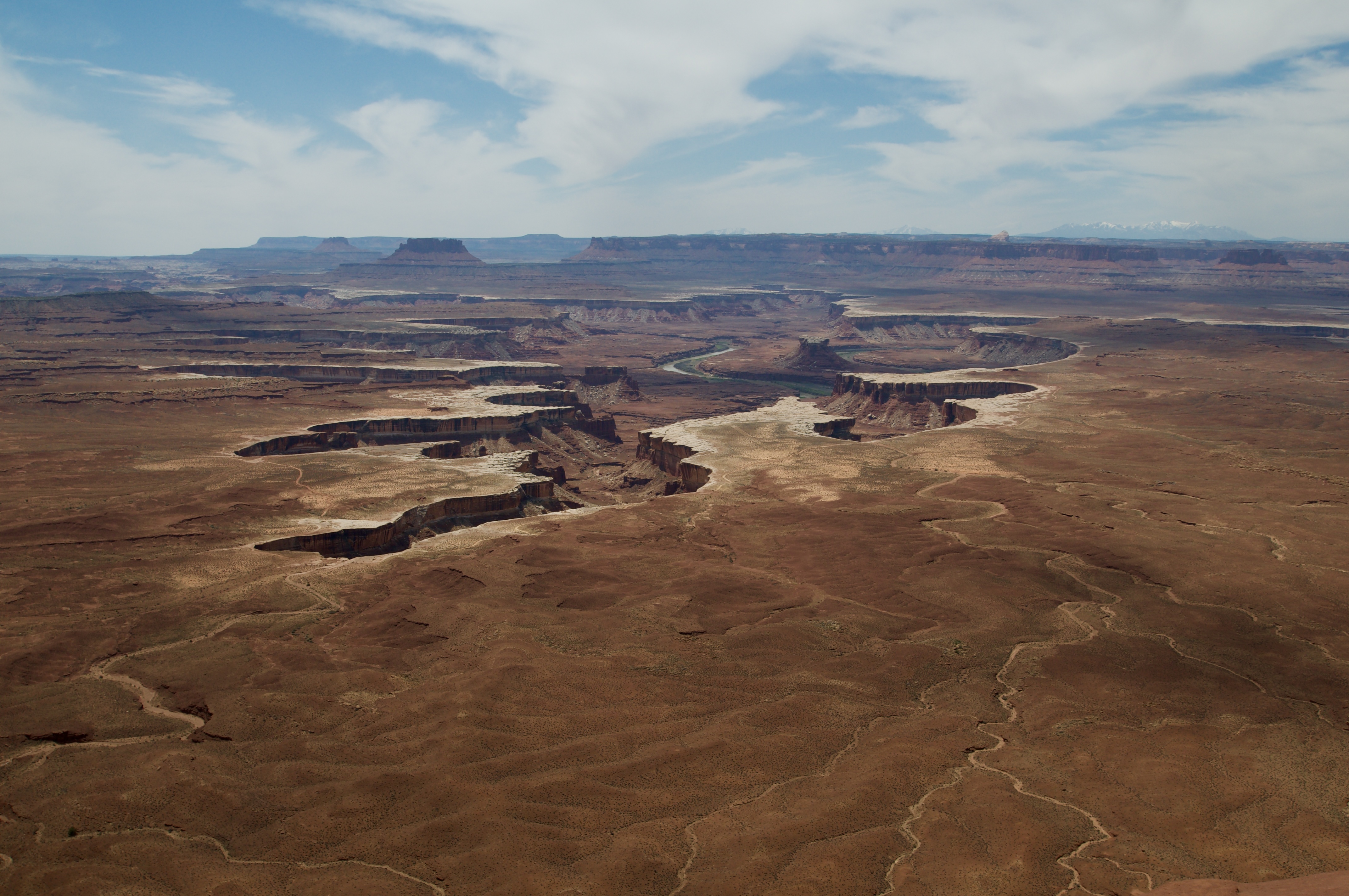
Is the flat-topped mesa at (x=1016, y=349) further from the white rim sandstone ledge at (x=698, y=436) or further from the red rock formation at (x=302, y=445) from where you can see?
the red rock formation at (x=302, y=445)

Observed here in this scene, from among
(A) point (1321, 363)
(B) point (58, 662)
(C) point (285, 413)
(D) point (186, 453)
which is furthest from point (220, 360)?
(A) point (1321, 363)

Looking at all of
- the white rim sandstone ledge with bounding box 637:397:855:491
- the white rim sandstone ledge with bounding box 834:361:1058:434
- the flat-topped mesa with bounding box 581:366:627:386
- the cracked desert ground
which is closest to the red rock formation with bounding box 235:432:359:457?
the cracked desert ground

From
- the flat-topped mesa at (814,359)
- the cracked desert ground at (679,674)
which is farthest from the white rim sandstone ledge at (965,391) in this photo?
the flat-topped mesa at (814,359)

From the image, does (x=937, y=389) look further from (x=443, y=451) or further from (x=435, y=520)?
(x=435, y=520)

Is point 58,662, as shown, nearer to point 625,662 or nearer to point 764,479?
point 625,662

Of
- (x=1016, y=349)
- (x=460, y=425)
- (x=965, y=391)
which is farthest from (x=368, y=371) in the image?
(x=1016, y=349)
